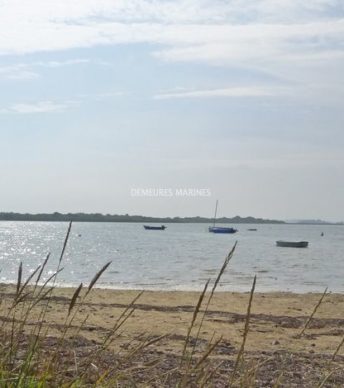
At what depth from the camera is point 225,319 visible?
50.2 feet

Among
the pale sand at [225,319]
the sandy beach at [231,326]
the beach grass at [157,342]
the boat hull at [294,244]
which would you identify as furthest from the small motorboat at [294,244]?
the beach grass at [157,342]

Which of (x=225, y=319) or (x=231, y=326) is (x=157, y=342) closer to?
(x=231, y=326)

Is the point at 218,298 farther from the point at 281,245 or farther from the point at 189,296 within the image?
the point at 281,245

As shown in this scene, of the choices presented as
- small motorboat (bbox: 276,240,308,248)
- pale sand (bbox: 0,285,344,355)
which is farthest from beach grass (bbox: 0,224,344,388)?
small motorboat (bbox: 276,240,308,248)

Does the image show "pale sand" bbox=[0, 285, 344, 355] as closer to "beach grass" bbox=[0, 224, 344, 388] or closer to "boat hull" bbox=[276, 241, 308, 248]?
"beach grass" bbox=[0, 224, 344, 388]

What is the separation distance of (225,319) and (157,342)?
1123 cm

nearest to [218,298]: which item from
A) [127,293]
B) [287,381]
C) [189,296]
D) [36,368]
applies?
[189,296]

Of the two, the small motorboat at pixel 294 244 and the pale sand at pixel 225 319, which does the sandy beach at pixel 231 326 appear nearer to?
the pale sand at pixel 225 319

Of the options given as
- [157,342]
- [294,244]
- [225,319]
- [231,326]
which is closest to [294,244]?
[294,244]

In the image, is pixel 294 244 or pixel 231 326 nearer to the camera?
pixel 231 326

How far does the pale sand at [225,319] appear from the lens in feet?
37.0

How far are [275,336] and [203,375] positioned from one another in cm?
1095

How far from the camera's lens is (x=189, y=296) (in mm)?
22453

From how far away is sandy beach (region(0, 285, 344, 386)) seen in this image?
28.0 feet
